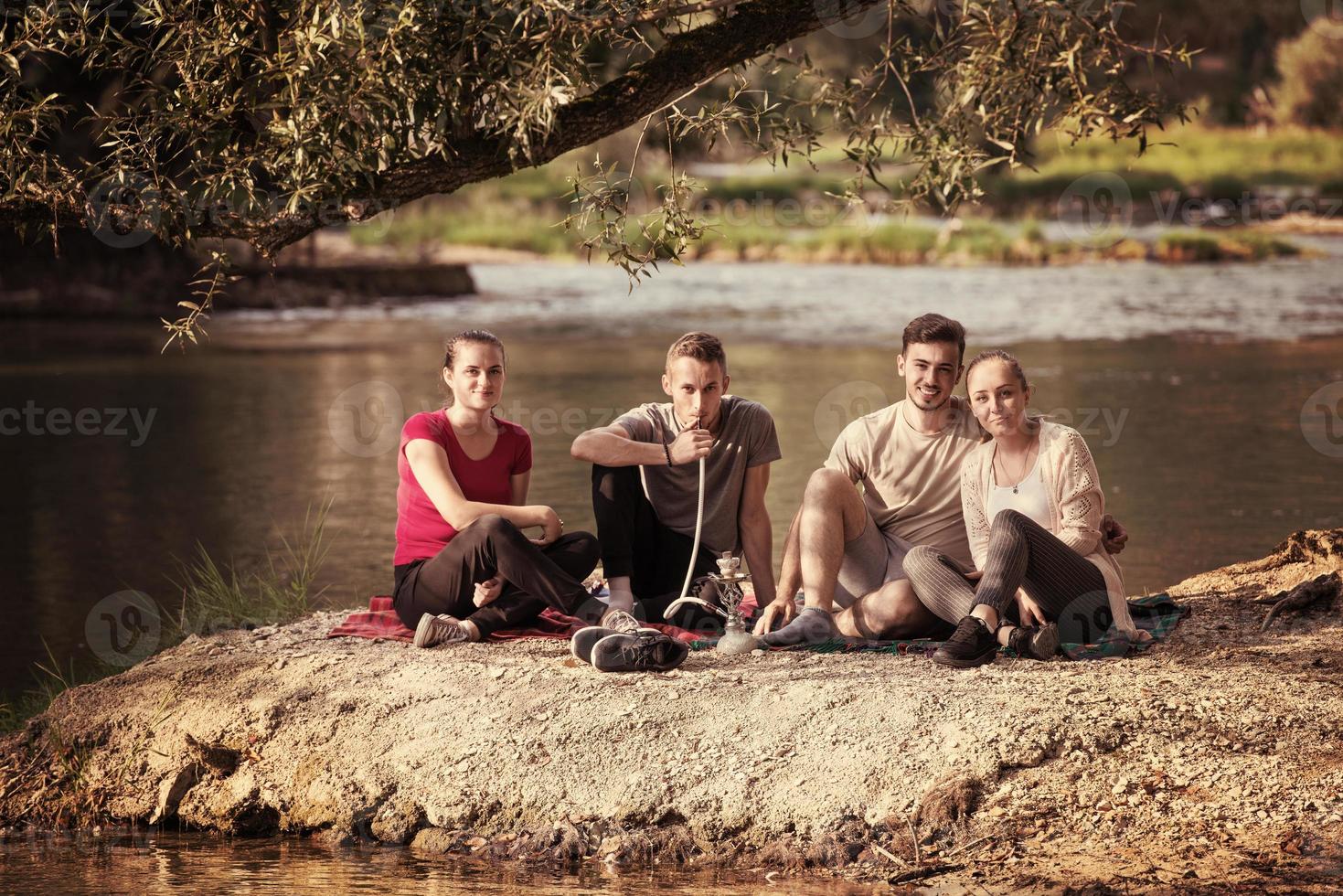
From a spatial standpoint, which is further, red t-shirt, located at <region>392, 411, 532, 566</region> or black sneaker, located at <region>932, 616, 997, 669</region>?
red t-shirt, located at <region>392, 411, 532, 566</region>

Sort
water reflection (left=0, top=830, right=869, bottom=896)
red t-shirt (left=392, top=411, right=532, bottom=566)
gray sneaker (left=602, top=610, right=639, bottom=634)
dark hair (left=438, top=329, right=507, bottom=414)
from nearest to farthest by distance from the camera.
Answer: water reflection (left=0, top=830, right=869, bottom=896)
gray sneaker (left=602, top=610, right=639, bottom=634)
dark hair (left=438, top=329, right=507, bottom=414)
red t-shirt (left=392, top=411, right=532, bottom=566)

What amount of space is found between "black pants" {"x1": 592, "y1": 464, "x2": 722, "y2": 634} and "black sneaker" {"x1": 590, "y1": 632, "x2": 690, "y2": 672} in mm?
687

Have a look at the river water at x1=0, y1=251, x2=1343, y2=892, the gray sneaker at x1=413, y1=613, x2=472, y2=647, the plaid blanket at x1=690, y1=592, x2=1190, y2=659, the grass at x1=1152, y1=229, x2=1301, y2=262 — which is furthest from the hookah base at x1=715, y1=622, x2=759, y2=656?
the grass at x1=1152, y1=229, x2=1301, y2=262

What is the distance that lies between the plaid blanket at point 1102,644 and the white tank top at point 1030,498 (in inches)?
17.6

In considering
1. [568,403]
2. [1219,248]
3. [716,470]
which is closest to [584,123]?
[716,470]

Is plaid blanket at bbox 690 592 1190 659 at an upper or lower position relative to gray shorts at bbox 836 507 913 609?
lower

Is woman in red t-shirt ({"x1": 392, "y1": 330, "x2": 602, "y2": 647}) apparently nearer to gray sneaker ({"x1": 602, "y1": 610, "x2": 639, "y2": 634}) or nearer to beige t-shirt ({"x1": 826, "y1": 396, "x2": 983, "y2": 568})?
gray sneaker ({"x1": 602, "y1": 610, "x2": 639, "y2": 634})

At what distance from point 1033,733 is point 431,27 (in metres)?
3.15

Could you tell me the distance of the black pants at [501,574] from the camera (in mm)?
6285

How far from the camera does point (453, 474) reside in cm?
653

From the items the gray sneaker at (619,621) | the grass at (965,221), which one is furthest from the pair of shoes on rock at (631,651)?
the grass at (965,221)

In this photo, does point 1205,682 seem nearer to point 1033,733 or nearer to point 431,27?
point 1033,733

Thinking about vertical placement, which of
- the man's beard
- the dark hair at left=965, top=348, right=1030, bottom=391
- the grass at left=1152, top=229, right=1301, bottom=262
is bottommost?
the man's beard

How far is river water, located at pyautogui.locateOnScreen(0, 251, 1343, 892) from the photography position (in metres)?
10.1
